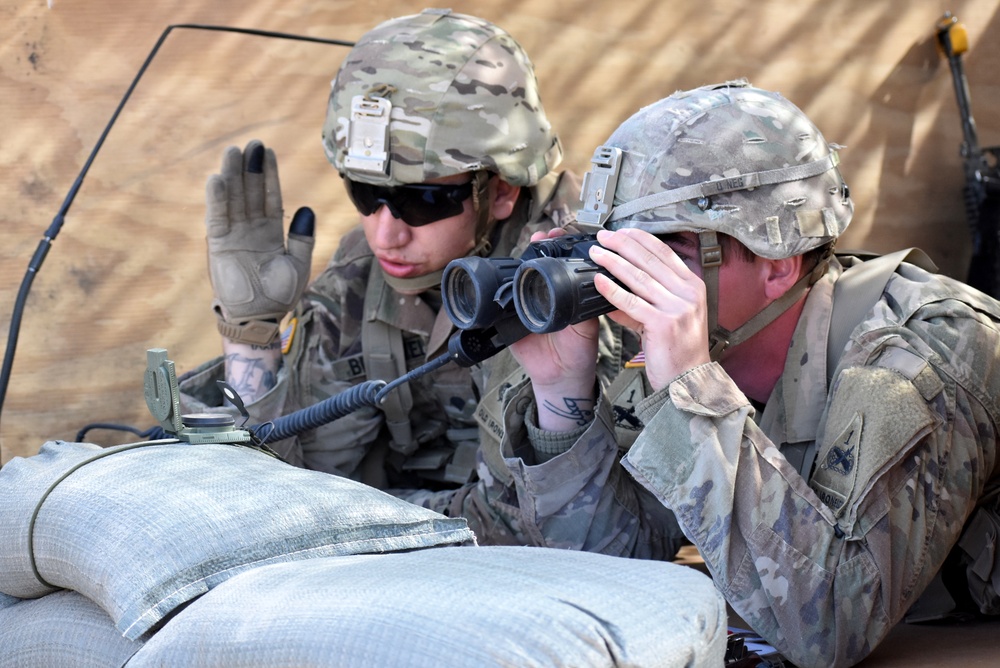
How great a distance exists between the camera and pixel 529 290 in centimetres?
198

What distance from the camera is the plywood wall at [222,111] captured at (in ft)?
10.9

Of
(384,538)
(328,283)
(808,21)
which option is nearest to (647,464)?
(384,538)

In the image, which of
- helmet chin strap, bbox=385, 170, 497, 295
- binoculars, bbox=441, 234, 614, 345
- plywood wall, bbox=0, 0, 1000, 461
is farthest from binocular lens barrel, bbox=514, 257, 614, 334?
plywood wall, bbox=0, 0, 1000, 461

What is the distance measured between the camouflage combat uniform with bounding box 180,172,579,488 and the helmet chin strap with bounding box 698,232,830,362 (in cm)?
Result: 83

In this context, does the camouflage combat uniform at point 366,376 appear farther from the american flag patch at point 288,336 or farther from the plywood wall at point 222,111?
the plywood wall at point 222,111

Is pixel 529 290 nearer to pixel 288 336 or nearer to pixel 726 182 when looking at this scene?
pixel 726 182

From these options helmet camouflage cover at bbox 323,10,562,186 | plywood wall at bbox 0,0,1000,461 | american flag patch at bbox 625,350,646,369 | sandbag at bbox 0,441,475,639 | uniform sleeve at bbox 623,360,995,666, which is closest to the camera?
sandbag at bbox 0,441,475,639

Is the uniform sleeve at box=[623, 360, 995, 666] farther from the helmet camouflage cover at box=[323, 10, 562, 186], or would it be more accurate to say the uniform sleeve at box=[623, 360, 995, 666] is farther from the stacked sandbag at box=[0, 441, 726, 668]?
the helmet camouflage cover at box=[323, 10, 562, 186]

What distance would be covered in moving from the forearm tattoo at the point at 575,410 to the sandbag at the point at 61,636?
2.91 ft

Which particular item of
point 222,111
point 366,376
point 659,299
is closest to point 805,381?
point 659,299

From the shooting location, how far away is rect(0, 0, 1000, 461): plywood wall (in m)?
3.33

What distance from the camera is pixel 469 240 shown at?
2.84 metres

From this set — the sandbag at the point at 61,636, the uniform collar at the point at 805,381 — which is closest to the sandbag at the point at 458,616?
the sandbag at the point at 61,636

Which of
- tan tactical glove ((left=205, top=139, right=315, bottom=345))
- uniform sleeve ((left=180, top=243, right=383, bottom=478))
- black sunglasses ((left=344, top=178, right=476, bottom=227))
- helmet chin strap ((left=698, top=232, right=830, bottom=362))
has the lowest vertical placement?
uniform sleeve ((left=180, top=243, right=383, bottom=478))
